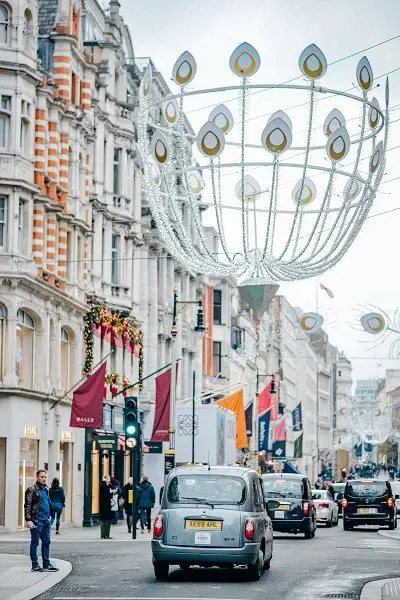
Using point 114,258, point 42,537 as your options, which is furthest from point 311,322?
point 114,258

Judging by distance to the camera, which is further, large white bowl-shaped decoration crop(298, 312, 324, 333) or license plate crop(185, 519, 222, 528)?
large white bowl-shaped decoration crop(298, 312, 324, 333)

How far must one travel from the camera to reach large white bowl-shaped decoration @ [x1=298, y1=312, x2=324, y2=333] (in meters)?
30.3

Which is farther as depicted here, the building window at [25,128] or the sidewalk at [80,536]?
the building window at [25,128]

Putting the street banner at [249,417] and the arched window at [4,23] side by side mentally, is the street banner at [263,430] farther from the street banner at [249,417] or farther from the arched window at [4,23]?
the arched window at [4,23]

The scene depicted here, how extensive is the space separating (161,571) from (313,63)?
8088 mm

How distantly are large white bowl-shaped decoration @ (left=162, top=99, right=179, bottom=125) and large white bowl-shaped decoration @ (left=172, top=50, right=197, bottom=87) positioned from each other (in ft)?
6.43

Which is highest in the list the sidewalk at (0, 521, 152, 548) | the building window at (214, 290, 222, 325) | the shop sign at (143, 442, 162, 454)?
the building window at (214, 290, 222, 325)

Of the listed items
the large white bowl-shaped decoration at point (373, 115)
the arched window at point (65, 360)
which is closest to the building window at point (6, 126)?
the arched window at point (65, 360)

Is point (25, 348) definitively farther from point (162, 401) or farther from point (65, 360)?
point (162, 401)

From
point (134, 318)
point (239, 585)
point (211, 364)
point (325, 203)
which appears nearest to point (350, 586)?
point (239, 585)

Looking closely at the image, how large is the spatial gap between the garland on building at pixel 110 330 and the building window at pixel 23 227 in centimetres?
794

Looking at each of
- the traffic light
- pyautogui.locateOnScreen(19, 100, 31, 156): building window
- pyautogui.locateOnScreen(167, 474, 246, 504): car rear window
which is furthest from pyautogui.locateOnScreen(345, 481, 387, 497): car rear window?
pyautogui.locateOnScreen(167, 474, 246, 504): car rear window

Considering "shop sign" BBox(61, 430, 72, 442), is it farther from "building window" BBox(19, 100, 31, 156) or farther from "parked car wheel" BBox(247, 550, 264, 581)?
"parked car wheel" BBox(247, 550, 264, 581)

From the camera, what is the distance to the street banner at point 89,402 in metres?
42.7
